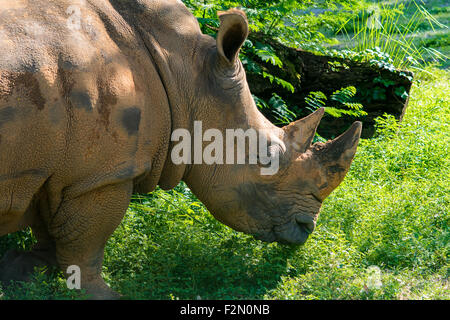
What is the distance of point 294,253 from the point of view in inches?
205

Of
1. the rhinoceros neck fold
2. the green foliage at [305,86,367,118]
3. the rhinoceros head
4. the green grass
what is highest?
the green foliage at [305,86,367,118]

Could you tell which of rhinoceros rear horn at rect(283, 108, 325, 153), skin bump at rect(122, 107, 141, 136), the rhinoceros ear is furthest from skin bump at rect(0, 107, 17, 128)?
rhinoceros rear horn at rect(283, 108, 325, 153)

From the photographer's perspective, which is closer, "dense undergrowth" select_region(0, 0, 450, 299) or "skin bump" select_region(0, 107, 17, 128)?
"skin bump" select_region(0, 107, 17, 128)

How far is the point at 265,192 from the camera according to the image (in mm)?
4770

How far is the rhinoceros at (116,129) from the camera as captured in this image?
3854mm

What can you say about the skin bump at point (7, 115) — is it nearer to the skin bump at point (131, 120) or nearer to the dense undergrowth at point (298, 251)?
the skin bump at point (131, 120)

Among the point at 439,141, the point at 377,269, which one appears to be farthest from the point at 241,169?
the point at 439,141

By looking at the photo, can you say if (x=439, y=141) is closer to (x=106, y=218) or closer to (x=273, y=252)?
(x=273, y=252)

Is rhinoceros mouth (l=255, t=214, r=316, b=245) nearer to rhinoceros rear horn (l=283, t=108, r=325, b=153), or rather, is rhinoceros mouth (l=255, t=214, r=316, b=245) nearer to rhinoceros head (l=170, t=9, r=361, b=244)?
rhinoceros head (l=170, t=9, r=361, b=244)

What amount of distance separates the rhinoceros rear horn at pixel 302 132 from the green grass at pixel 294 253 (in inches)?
33.5

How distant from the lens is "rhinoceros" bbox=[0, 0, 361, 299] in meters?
3.85

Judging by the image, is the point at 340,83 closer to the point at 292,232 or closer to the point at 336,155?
the point at 336,155

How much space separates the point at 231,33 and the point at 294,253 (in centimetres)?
175

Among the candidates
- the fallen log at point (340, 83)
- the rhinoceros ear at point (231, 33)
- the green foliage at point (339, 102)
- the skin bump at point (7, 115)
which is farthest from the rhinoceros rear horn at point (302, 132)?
the fallen log at point (340, 83)
